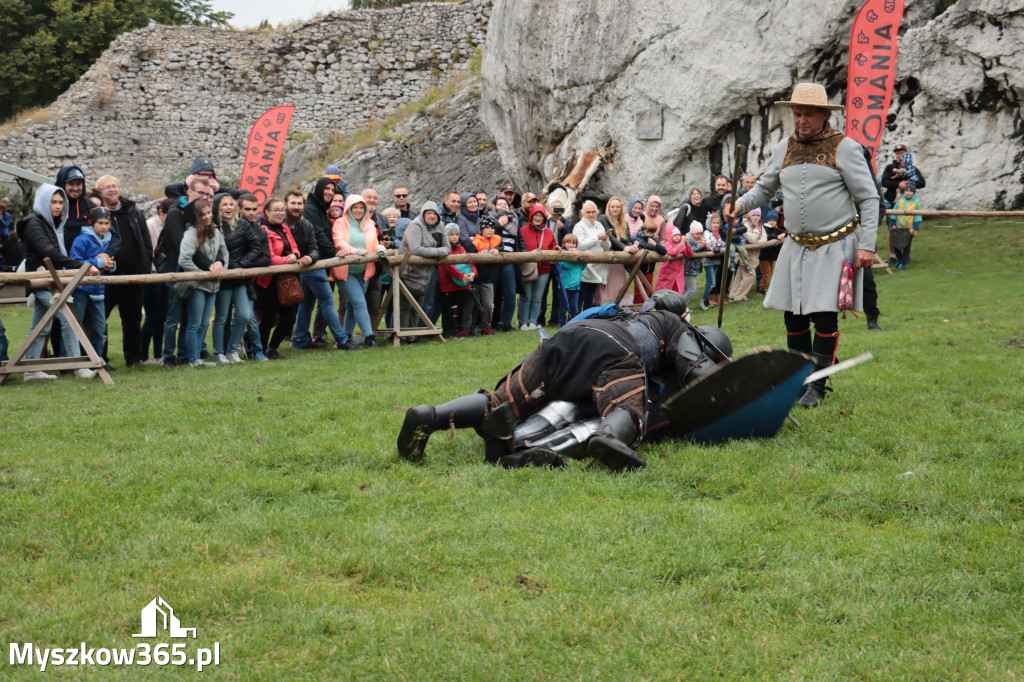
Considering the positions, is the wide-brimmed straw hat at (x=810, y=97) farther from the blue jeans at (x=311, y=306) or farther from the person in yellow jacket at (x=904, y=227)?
the person in yellow jacket at (x=904, y=227)

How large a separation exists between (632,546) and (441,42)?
2989 cm

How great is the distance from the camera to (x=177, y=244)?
9.56 m

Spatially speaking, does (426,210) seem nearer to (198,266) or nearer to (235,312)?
(235,312)

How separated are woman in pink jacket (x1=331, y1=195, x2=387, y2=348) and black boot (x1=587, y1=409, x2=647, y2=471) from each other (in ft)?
21.8

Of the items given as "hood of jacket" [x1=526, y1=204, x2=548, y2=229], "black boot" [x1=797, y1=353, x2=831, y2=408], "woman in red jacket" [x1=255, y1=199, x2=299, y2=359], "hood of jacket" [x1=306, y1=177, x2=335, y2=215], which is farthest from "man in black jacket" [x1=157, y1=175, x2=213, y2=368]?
"black boot" [x1=797, y1=353, x2=831, y2=408]

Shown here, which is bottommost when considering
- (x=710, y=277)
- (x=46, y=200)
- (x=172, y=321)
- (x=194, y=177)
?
(x=172, y=321)

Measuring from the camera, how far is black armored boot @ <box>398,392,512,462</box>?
4.63 metres

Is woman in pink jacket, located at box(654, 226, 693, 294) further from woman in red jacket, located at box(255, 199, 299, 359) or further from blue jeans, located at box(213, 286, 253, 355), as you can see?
blue jeans, located at box(213, 286, 253, 355)

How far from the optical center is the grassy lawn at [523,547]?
112 inches

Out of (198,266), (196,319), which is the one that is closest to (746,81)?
(198,266)

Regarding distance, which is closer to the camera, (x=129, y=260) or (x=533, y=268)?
(x=129, y=260)

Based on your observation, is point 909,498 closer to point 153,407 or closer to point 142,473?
point 142,473

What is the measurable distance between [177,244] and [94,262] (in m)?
0.86

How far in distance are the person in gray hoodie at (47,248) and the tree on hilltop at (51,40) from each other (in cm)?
2896
